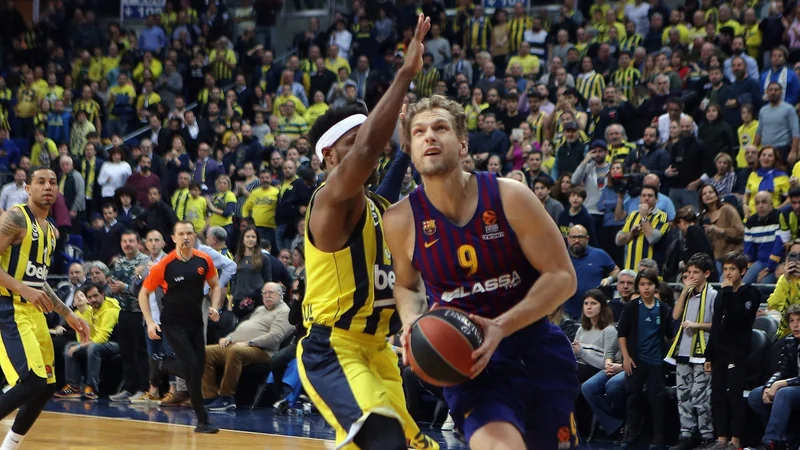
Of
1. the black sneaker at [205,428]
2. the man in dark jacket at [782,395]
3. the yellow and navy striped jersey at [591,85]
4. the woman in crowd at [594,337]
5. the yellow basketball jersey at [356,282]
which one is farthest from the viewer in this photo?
the yellow and navy striped jersey at [591,85]

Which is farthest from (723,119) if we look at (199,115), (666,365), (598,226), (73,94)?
(73,94)

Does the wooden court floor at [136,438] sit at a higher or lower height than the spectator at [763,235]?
lower

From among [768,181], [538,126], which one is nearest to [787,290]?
[768,181]

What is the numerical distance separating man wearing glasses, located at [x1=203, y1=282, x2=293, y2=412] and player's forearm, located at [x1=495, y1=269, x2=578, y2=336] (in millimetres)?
8917

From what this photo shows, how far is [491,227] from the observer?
4.62 meters

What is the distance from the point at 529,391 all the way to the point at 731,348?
5.94m

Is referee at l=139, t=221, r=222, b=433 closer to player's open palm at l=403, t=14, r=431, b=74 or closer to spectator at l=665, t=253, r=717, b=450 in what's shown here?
spectator at l=665, t=253, r=717, b=450

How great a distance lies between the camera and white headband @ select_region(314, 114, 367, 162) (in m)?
5.40

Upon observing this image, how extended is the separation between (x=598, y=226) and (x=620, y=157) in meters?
1.00

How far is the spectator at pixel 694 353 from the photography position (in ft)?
34.0

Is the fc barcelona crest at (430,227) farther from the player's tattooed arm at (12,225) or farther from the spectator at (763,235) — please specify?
the spectator at (763,235)

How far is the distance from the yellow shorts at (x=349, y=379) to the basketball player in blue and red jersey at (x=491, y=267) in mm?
423

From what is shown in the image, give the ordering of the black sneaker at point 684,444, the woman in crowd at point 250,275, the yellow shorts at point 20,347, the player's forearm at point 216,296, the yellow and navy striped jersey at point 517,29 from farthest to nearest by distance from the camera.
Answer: the yellow and navy striped jersey at point 517,29, the woman in crowd at point 250,275, the player's forearm at point 216,296, the black sneaker at point 684,444, the yellow shorts at point 20,347

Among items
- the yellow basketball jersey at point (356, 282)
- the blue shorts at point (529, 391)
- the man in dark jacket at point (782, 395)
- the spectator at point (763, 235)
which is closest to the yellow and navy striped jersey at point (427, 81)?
the spectator at point (763, 235)
